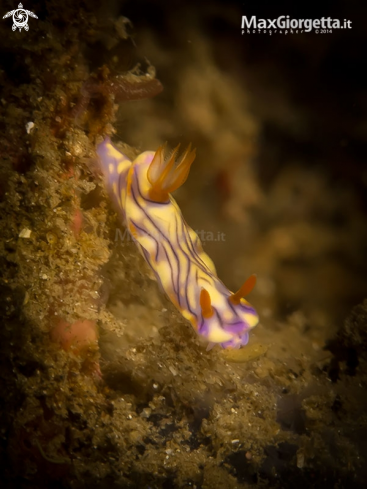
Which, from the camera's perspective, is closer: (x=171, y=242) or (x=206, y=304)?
(x=206, y=304)

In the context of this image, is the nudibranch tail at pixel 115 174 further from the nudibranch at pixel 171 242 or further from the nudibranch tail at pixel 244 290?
the nudibranch tail at pixel 244 290

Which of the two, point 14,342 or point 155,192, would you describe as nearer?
point 14,342

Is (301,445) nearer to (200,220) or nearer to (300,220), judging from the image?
(300,220)

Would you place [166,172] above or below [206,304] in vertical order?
above

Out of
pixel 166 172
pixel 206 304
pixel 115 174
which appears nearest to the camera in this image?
pixel 206 304

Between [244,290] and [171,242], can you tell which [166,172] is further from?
[244,290]

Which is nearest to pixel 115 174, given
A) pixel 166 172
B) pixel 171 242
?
pixel 166 172

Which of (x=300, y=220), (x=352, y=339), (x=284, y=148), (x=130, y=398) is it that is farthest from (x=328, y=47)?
(x=130, y=398)
